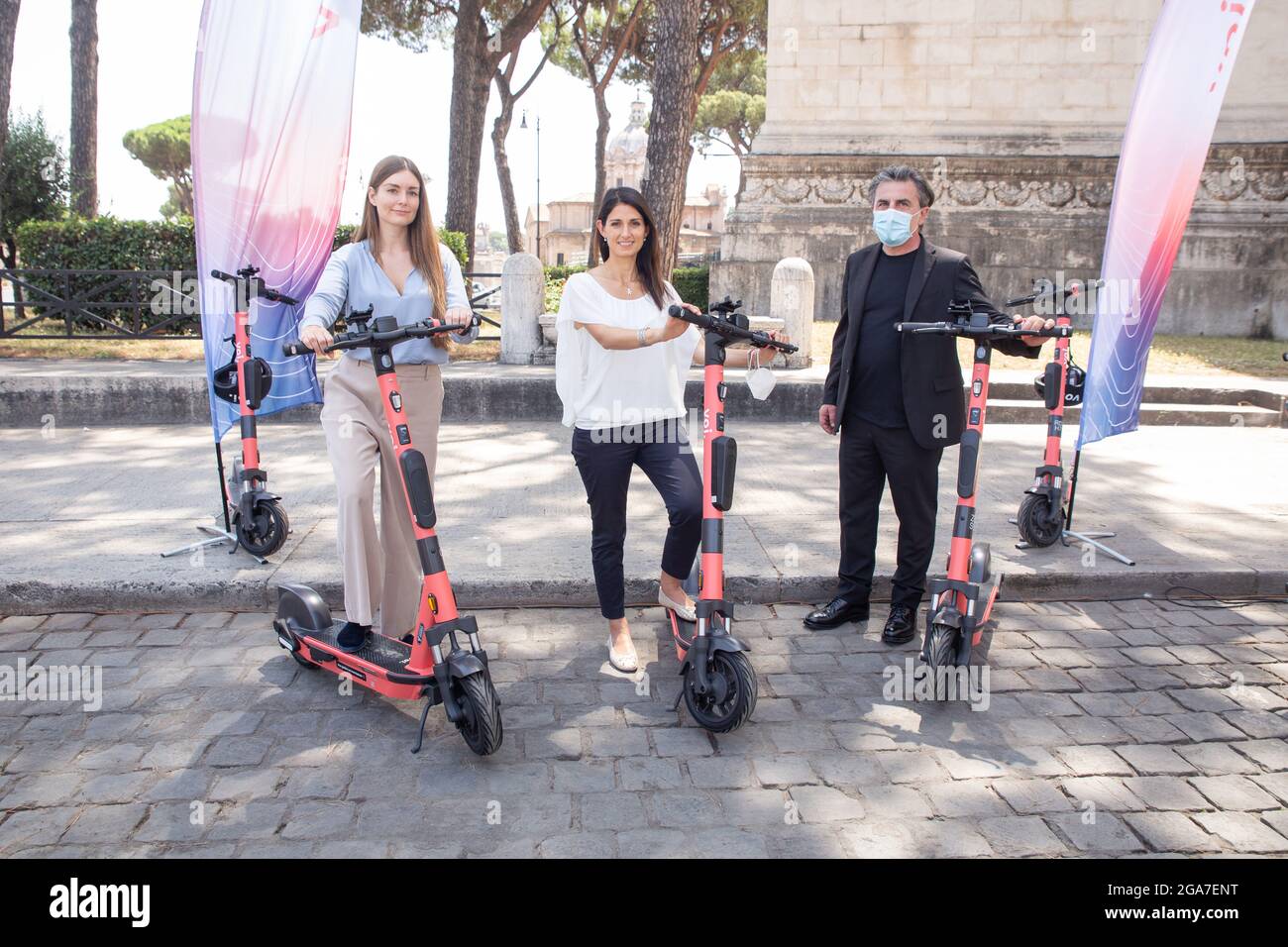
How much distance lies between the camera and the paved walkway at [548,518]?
4719 millimetres

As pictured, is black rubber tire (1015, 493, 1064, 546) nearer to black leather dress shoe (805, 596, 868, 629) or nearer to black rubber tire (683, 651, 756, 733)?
black leather dress shoe (805, 596, 868, 629)

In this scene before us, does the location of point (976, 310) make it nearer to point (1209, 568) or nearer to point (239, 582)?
point (1209, 568)

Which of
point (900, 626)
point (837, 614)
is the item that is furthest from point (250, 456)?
point (900, 626)

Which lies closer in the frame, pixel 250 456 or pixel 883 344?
pixel 883 344

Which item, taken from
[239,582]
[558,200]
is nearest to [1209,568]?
[239,582]

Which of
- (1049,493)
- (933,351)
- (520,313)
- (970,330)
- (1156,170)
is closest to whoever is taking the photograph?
(970,330)

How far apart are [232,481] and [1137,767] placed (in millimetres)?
4226

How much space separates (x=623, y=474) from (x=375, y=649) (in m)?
1.14

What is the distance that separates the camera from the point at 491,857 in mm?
2686

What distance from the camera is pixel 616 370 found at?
3.79 meters

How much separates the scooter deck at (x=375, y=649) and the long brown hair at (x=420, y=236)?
1.15 meters

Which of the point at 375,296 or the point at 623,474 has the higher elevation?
the point at 375,296

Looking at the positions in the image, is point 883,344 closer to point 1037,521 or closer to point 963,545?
point 963,545

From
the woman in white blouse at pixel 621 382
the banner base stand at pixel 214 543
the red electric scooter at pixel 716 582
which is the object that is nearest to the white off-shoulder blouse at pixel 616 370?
the woman in white blouse at pixel 621 382
